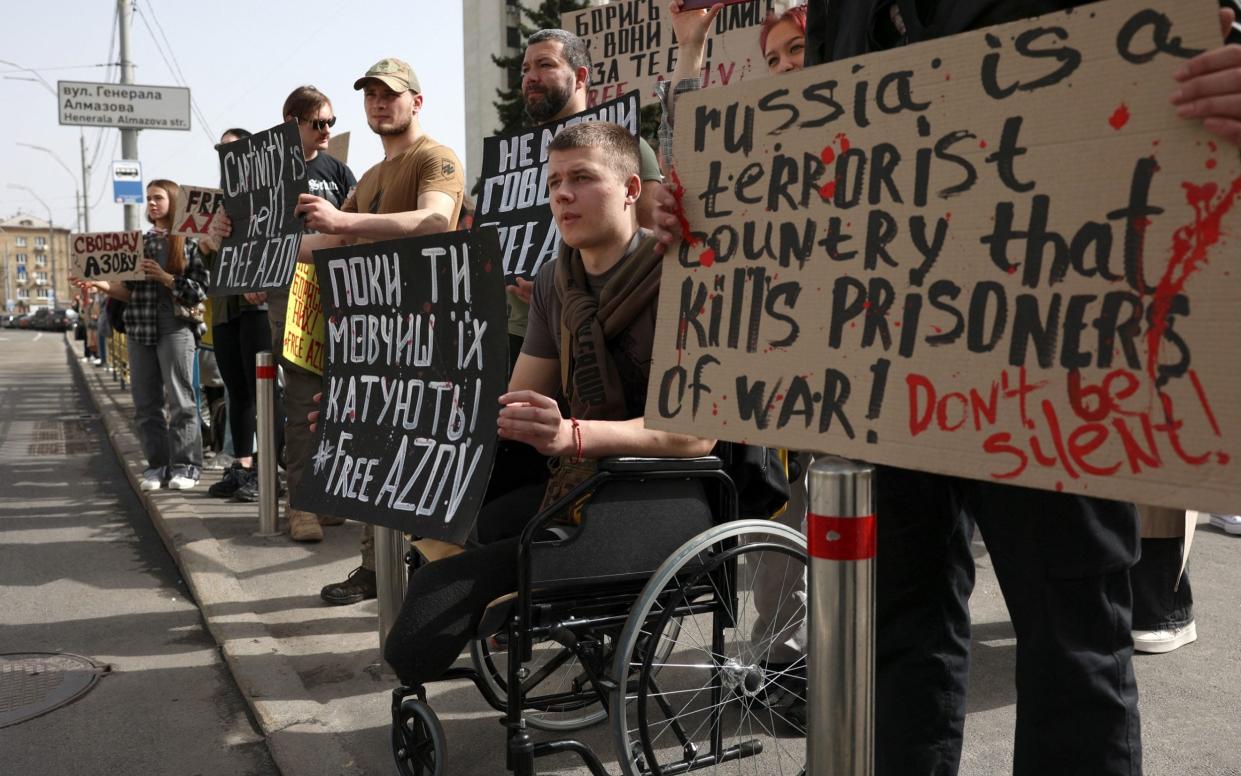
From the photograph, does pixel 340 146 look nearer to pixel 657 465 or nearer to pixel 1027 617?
pixel 657 465

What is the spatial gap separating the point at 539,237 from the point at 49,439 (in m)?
9.23

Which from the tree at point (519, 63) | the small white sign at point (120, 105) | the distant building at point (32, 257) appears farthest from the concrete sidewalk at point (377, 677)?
the distant building at point (32, 257)

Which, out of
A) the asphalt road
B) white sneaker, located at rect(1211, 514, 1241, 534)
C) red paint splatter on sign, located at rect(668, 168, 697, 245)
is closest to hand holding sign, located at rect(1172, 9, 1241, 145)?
red paint splatter on sign, located at rect(668, 168, 697, 245)

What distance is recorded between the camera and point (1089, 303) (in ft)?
4.73

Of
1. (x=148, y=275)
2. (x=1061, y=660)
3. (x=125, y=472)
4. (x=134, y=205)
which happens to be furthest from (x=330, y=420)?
(x=134, y=205)

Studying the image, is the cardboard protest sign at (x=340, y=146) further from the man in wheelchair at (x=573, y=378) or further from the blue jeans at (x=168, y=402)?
the man in wheelchair at (x=573, y=378)

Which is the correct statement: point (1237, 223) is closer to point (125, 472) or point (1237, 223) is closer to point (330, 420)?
point (330, 420)

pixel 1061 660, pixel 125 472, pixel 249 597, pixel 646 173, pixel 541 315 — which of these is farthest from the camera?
pixel 125 472

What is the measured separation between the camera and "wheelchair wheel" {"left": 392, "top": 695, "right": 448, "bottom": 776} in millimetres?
2590

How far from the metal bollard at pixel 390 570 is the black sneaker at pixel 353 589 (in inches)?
43.2

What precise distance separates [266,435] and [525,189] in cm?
220

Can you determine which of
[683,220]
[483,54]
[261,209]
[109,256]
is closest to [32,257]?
[483,54]

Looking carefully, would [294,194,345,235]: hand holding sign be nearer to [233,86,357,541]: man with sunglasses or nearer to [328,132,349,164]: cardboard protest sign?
[233,86,357,541]: man with sunglasses

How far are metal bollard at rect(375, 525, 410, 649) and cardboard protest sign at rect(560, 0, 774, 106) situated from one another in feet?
9.26
